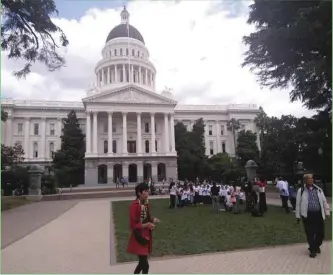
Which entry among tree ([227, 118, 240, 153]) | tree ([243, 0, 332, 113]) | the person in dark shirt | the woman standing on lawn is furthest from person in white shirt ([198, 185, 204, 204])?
tree ([227, 118, 240, 153])

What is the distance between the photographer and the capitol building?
216ft

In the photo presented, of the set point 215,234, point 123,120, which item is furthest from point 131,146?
point 215,234

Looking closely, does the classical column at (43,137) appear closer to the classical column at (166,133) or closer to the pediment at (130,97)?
the pediment at (130,97)

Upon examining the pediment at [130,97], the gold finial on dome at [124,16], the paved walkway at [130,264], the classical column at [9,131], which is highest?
the gold finial on dome at [124,16]

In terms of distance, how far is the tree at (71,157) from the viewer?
60906 millimetres

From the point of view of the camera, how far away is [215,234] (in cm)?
1107

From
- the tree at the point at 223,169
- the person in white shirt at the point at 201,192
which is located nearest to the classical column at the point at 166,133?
the tree at the point at 223,169

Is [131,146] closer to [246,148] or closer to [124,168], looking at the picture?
[124,168]

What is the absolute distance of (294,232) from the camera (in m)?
11.1

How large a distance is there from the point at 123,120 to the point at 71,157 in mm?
12069

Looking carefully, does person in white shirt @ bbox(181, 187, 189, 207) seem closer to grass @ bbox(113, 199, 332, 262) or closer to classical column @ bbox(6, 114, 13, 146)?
grass @ bbox(113, 199, 332, 262)

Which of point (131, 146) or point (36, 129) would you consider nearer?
point (131, 146)

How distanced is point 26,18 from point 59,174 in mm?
45955

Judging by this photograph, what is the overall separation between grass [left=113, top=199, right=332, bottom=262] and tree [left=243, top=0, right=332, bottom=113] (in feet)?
23.3
